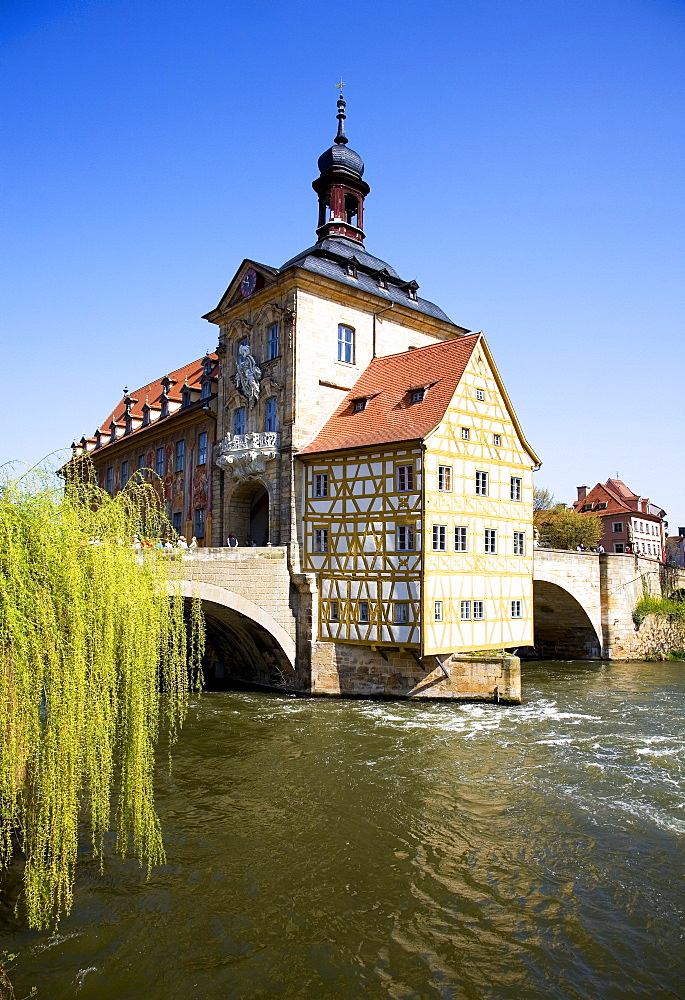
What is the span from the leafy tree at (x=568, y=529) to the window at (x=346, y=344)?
88.1ft

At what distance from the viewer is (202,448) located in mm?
31734

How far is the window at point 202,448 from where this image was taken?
31.5 m

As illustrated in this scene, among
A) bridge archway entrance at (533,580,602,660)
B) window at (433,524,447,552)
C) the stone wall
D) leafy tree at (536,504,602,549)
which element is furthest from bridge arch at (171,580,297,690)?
leafy tree at (536,504,602,549)

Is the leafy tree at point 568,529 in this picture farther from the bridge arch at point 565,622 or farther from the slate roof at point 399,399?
the slate roof at point 399,399

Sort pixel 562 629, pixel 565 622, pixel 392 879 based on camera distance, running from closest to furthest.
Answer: pixel 392 879 < pixel 565 622 < pixel 562 629

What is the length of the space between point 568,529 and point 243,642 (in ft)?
98.7

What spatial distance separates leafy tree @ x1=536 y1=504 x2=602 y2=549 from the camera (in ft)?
158

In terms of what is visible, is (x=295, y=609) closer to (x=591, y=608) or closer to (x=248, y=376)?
(x=248, y=376)

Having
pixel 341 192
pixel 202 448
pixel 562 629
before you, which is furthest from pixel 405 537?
pixel 341 192

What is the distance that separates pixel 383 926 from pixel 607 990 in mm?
2560

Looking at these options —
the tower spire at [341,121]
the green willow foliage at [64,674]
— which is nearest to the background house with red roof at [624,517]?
the tower spire at [341,121]

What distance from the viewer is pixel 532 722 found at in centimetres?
1969

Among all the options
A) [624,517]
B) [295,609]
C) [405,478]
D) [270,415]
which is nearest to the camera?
[405,478]

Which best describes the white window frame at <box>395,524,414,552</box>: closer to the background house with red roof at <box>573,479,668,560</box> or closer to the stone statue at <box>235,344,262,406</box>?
the stone statue at <box>235,344,262,406</box>
